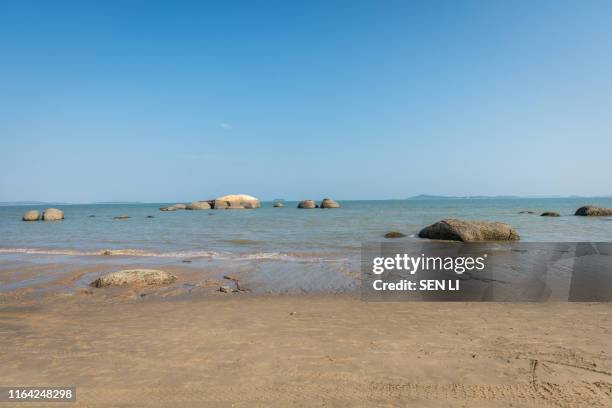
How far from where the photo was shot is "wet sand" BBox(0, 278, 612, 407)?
3.71 m

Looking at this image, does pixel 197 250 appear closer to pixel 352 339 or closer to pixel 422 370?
pixel 352 339

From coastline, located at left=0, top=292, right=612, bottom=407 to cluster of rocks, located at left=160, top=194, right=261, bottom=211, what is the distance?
2836 inches

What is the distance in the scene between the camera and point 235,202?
81.2m

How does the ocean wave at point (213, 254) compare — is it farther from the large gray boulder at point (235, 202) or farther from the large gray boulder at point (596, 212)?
the large gray boulder at point (235, 202)

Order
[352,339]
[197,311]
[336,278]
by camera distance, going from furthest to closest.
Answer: [336,278] → [197,311] → [352,339]

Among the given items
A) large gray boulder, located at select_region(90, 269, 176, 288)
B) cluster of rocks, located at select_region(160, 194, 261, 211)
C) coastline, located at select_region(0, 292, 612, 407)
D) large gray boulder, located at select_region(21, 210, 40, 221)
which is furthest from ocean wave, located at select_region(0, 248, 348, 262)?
cluster of rocks, located at select_region(160, 194, 261, 211)

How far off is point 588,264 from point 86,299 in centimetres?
1391

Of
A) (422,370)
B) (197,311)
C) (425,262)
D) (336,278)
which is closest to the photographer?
(422,370)

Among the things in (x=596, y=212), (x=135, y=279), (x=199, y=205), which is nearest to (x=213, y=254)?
(x=135, y=279)

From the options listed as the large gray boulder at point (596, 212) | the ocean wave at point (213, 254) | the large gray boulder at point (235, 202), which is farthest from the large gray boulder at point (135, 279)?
the large gray boulder at point (235, 202)

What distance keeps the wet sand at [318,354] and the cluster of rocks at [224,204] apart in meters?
72.0

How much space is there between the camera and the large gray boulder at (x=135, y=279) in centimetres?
952

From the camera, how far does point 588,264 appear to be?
1102 centimetres

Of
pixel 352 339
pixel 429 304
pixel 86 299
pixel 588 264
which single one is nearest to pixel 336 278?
pixel 429 304
